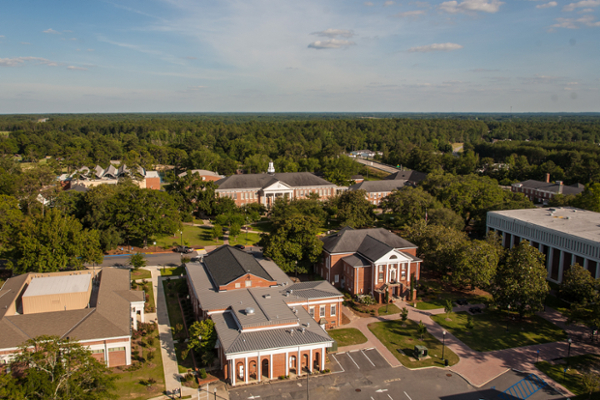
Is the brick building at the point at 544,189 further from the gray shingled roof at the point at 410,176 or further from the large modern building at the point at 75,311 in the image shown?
the large modern building at the point at 75,311

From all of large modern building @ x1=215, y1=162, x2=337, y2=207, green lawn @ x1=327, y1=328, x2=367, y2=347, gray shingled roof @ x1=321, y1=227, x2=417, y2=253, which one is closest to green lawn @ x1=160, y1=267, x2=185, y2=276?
gray shingled roof @ x1=321, y1=227, x2=417, y2=253

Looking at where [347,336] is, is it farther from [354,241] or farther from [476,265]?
[476,265]

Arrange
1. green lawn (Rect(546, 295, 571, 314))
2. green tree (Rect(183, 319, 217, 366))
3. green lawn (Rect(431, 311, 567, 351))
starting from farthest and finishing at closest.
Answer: green lawn (Rect(546, 295, 571, 314)), green lawn (Rect(431, 311, 567, 351)), green tree (Rect(183, 319, 217, 366))

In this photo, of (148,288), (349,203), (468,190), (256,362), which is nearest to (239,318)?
(256,362)

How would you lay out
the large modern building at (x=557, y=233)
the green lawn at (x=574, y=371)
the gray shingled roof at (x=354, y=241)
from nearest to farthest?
the green lawn at (x=574, y=371), the large modern building at (x=557, y=233), the gray shingled roof at (x=354, y=241)

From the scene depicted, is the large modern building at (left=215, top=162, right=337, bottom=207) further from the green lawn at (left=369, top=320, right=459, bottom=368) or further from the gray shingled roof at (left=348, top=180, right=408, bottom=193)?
the green lawn at (left=369, top=320, right=459, bottom=368)

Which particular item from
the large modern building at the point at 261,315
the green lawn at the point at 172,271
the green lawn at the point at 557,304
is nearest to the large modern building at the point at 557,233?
the green lawn at the point at 557,304
